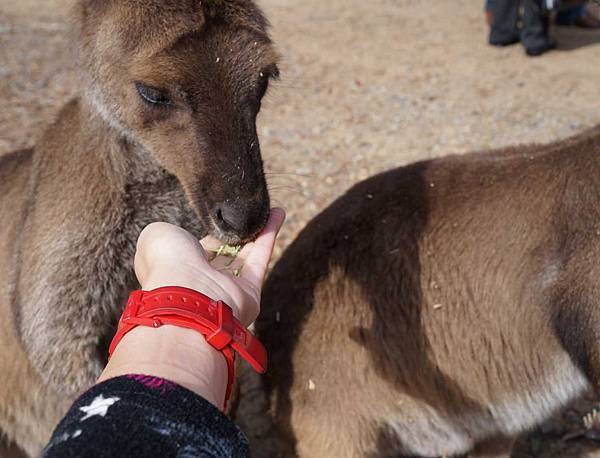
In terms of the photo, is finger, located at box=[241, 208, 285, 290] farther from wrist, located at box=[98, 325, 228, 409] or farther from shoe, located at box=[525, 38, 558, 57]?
shoe, located at box=[525, 38, 558, 57]

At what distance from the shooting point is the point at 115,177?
2.49 m

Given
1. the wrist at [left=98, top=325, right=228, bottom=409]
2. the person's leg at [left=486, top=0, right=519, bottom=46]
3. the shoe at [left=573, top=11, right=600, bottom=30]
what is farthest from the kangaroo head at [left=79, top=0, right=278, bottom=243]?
the shoe at [left=573, top=11, right=600, bottom=30]

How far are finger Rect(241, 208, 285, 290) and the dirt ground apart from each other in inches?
55.9

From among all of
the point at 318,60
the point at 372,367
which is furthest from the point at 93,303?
the point at 318,60

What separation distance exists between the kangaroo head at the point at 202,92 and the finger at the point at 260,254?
0.04 metres

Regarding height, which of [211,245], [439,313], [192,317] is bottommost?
[439,313]

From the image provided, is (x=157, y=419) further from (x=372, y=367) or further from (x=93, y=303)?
(x=372, y=367)

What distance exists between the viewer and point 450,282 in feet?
8.52

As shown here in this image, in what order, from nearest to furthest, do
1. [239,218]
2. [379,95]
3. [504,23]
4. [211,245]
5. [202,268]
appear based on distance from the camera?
[202,268], [239,218], [211,245], [379,95], [504,23]

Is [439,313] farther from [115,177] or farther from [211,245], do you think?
[115,177]

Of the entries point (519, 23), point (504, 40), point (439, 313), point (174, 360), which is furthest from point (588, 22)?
point (174, 360)

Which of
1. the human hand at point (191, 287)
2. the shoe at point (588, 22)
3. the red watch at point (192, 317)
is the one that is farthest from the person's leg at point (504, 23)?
the red watch at point (192, 317)

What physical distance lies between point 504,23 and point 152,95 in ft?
22.1

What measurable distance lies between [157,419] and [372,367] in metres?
1.55
